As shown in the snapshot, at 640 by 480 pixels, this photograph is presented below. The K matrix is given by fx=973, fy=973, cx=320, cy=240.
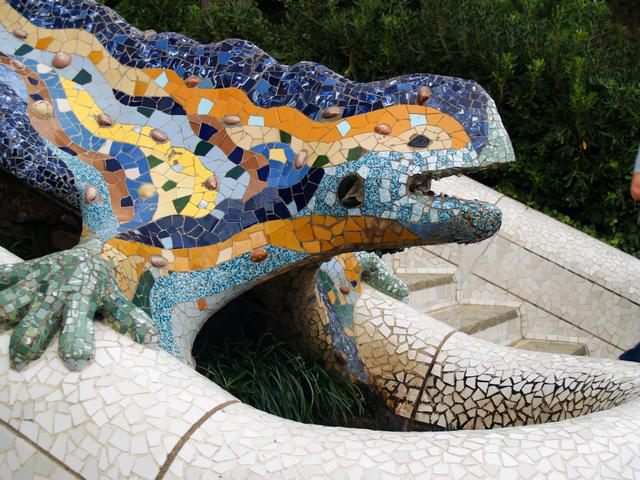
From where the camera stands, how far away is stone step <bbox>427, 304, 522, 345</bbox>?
5801 millimetres

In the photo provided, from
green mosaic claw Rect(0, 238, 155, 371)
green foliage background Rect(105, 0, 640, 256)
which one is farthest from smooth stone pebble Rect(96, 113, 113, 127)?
green foliage background Rect(105, 0, 640, 256)

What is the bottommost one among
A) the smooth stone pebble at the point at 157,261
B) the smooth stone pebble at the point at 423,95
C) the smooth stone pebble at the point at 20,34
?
the smooth stone pebble at the point at 157,261

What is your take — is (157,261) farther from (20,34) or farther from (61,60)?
(20,34)

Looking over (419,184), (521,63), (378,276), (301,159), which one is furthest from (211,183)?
(521,63)

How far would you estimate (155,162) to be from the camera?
3.89 metres

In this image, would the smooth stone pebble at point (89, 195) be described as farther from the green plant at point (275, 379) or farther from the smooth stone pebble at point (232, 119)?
the green plant at point (275, 379)

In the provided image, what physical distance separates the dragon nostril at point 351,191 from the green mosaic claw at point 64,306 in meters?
0.87

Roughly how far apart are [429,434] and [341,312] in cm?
175

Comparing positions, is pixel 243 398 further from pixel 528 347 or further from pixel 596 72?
pixel 596 72

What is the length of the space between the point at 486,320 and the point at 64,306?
3.34 meters

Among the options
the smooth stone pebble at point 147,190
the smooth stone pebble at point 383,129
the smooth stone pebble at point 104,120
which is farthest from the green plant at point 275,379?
the smooth stone pebble at point 383,129

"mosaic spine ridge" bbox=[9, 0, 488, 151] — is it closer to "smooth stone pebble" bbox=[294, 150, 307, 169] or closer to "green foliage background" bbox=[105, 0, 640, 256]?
"smooth stone pebble" bbox=[294, 150, 307, 169]

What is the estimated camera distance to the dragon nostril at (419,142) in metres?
3.52

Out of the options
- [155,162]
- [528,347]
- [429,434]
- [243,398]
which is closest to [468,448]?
[429,434]
